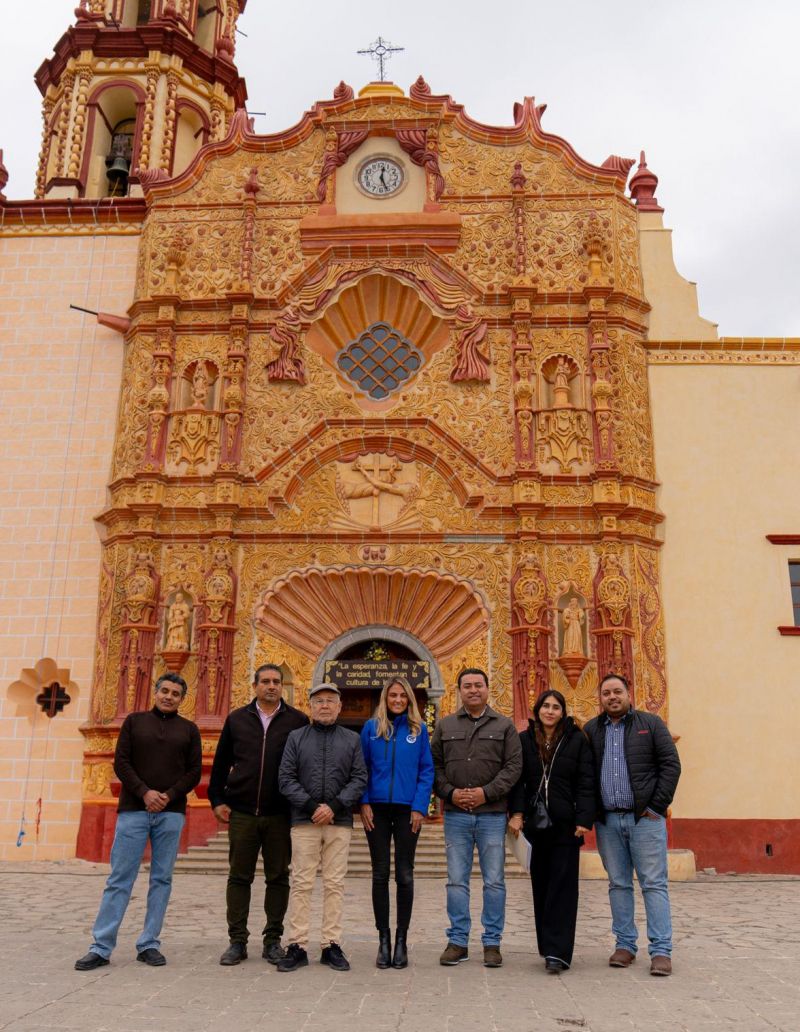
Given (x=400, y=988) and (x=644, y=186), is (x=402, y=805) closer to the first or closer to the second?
(x=400, y=988)

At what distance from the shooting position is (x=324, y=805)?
604cm

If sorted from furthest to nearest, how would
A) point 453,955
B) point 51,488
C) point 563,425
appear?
1. point 51,488
2. point 563,425
3. point 453,955

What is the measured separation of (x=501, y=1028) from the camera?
4488 millimetres

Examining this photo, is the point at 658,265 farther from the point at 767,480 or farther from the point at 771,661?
the point at 771,661

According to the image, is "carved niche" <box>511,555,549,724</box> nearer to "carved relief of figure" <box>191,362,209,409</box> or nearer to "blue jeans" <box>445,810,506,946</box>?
"carved relief of figure" <box>191,362,209,409</box>

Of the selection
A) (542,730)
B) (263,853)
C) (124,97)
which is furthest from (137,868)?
(124,97)

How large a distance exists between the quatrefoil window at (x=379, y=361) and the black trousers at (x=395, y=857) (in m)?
10.4

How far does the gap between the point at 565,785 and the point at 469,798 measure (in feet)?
2.07

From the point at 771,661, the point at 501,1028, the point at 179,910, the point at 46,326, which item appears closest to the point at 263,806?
the point at 501,1028

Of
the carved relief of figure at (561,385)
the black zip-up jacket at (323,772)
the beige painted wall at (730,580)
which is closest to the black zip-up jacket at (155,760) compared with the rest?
the black zip-up jacket at (323,772)

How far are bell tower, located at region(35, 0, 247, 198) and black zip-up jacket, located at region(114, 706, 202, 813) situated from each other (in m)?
15.9

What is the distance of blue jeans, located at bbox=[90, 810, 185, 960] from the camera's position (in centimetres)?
598

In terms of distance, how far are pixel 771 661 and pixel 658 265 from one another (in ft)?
22.9

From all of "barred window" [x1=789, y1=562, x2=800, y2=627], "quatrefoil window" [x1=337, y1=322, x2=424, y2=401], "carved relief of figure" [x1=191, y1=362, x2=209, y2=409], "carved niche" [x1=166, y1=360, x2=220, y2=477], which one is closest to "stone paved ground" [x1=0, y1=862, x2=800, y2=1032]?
"barred window" [x1=789, y1=562, x2=800, y2=627]
